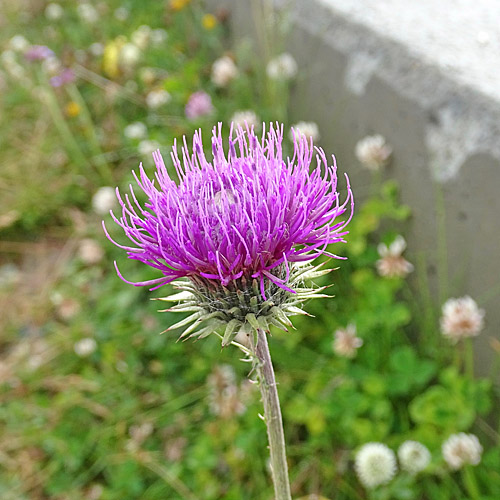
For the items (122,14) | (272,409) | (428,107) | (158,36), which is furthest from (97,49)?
(272,409)

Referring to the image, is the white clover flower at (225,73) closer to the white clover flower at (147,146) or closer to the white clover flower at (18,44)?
the white clover flower at (147,146)

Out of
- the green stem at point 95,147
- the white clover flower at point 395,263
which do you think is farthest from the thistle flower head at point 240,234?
the green stem at point 95,147

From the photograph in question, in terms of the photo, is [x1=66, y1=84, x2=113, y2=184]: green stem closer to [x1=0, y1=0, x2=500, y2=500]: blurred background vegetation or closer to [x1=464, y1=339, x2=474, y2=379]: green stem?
[x1=0, y1=0, x2=500, y2=500]: blurred background vegetation

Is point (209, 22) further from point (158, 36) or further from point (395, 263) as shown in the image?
point (395, 263)

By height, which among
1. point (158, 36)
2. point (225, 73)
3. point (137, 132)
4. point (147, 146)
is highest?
point (158, 36)

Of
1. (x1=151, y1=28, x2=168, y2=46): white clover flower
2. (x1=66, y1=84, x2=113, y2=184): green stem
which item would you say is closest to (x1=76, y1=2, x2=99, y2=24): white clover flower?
(x1=151, y1=28, x2=168, y2=46): white clover flower

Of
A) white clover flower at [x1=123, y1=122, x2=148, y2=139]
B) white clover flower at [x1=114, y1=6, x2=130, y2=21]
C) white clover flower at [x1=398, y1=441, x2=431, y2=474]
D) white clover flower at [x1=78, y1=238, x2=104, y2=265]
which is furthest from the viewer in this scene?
white clover flower at [x1=114, y1=6, x2=130, y2=21]

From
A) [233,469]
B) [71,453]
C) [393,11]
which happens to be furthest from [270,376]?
[393,11]
